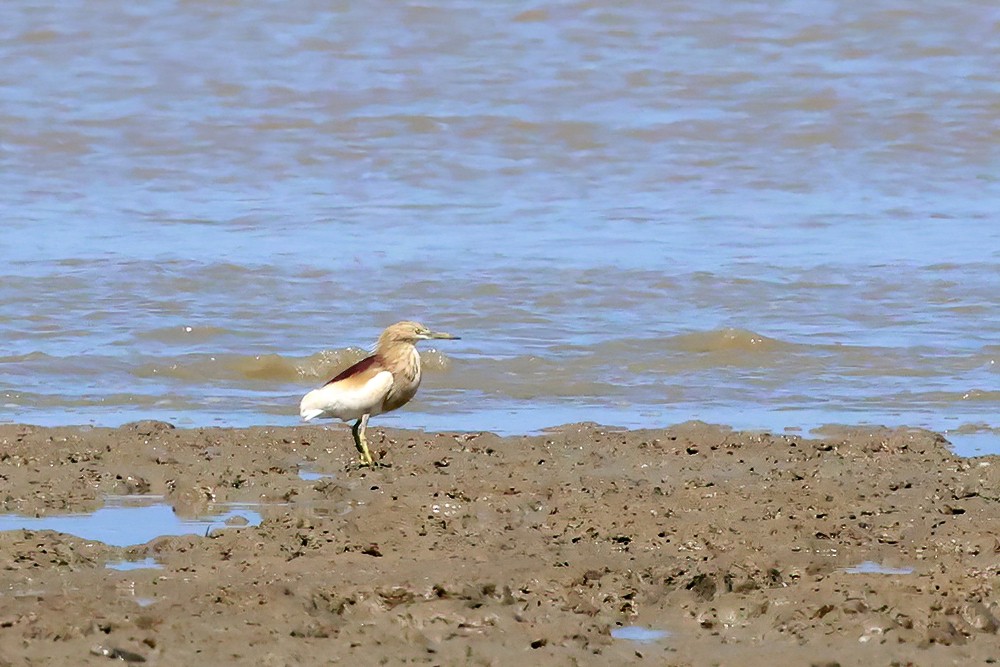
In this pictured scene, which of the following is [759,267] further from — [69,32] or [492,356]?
[69,32]

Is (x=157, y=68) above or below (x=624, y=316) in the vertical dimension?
above

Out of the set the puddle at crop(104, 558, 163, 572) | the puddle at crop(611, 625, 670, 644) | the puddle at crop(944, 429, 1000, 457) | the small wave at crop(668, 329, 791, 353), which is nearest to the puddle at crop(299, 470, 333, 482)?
the puddle at crop(104, 558, 163, 572)

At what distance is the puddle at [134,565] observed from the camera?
5160 mm

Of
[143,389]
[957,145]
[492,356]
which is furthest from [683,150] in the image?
[143,389]

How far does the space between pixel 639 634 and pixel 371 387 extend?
2583 millimetres

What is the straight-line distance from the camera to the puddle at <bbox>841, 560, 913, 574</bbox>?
518cm

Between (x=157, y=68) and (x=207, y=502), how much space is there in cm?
1205

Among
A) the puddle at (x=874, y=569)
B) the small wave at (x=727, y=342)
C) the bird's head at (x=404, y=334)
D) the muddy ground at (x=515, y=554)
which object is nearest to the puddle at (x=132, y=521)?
the muddy ground at (x=515, y=554)

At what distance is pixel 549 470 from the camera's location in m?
6.67

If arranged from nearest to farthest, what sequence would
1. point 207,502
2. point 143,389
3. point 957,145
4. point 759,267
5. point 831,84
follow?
point 207,502 < point 143,389 < point 759,267 < point 957,145 < point 831,84

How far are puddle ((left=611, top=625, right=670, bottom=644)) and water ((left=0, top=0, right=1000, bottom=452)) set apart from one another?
11.3ft

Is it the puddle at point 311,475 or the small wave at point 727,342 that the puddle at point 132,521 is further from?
the small wave at point 727,342

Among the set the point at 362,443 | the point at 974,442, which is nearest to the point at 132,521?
the point at 362,443

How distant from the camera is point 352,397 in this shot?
6945 mm
